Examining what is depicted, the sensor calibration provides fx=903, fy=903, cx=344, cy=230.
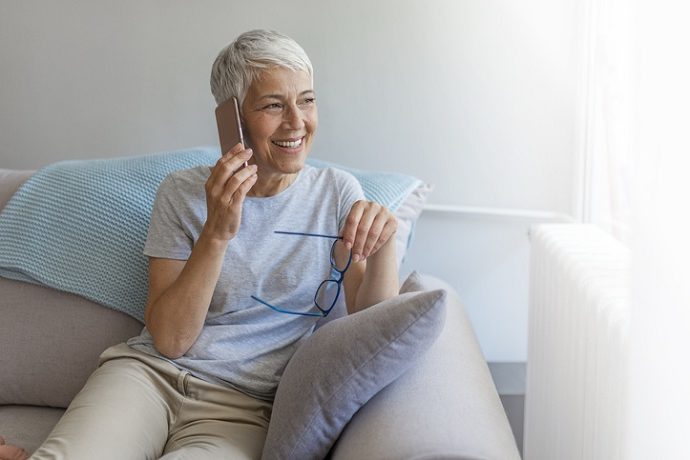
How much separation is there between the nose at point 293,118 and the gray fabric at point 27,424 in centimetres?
75

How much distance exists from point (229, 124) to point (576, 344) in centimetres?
74

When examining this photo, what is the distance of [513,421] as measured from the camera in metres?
2.37

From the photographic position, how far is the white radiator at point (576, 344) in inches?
50.3

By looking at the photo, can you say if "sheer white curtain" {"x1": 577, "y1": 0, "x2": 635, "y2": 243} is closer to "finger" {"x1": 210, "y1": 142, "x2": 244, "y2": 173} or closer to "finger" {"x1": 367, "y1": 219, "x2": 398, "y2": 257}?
"finger" {"x1": 367, "y1": 219, "x2": 398, "y2": 257}

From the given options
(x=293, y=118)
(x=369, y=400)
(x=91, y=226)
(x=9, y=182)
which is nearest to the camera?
(x=369, y=400)

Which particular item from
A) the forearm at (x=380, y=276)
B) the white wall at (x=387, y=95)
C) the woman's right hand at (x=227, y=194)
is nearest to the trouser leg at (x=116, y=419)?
the woman's right hand at (x=227, y=194)

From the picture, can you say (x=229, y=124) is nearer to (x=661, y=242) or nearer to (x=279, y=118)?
(x=279, y=118)

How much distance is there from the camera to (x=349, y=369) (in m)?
1.37

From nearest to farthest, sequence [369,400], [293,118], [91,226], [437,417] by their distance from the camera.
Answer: [437,417], [369,400], [293,118], [91,226]

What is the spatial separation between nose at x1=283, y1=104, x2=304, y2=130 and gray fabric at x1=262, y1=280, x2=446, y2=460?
0.44m

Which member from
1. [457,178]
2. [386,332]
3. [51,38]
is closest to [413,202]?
[457,178]

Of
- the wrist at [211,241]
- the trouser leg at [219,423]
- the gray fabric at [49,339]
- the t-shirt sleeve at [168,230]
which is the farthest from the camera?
the gray fabric at [49,339]

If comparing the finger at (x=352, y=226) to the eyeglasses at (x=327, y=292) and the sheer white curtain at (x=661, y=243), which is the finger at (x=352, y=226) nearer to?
the eyeglasses at (x=327, y=292)

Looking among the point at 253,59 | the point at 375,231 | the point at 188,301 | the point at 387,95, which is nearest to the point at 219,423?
the point at 188,301
